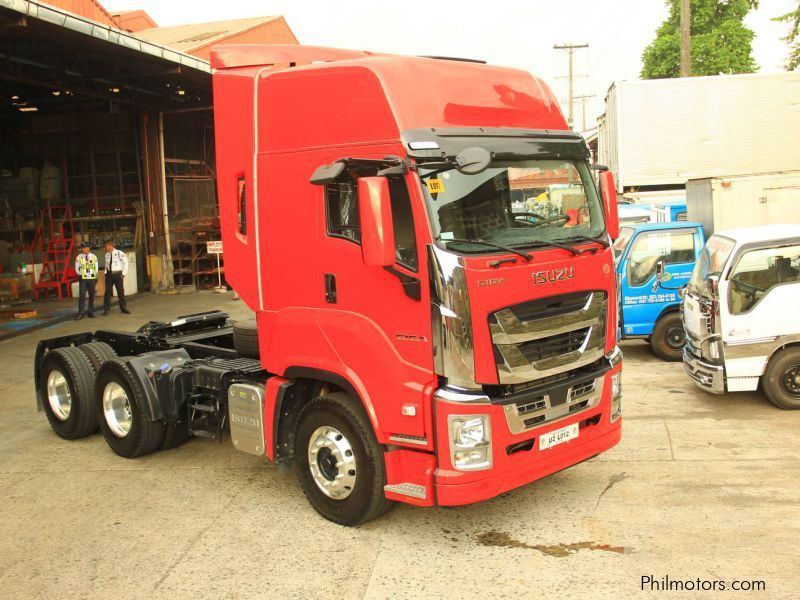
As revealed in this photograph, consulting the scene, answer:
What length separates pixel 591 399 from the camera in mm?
5520

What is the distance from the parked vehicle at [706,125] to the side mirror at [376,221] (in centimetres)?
1482

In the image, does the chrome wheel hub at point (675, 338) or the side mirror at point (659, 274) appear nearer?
the side mirror at point (659, 274)

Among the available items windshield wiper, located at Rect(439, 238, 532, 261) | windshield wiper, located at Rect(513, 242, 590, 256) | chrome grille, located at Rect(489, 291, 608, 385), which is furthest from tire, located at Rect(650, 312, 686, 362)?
windshield wiper, located at Rect(439, 238, 532, 261)

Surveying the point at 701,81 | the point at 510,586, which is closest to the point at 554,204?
the point at 510,586

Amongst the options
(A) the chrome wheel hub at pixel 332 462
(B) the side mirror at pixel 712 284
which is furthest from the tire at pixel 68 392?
(B) the side mirror at pixel 712 284

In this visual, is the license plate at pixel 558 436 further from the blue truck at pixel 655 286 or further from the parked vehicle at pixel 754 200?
the parked vehicle at pixel 754 200

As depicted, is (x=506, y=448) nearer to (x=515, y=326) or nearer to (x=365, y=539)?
(x=515, y=326)

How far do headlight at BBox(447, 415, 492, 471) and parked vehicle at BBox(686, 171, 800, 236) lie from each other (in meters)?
8.59

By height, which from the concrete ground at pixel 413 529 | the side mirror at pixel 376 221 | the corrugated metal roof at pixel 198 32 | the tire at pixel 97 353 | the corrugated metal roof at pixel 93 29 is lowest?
the concrete ground at pixel 413 529

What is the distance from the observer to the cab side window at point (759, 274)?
8.20 m

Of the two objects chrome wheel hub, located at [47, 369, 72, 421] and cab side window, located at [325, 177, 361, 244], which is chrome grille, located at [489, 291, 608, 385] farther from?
chrome wheel hub, located at [47, 369, 72, 421]

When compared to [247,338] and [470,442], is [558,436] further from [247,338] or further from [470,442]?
[247,338]

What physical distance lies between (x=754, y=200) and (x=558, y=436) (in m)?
8.33

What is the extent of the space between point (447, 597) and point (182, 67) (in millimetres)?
16819
